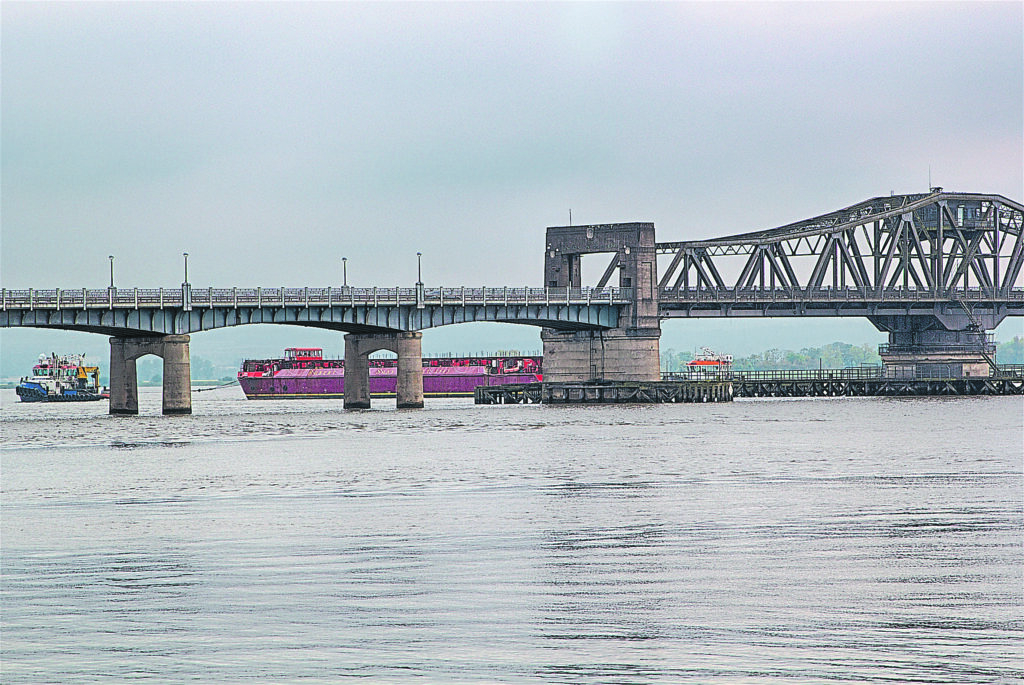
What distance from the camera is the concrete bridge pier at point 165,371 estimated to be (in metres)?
126

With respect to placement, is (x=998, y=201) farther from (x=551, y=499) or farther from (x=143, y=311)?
(x=551, y=499)

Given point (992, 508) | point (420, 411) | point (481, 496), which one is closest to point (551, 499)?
point (481, 496)

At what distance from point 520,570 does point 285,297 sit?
101351 mm

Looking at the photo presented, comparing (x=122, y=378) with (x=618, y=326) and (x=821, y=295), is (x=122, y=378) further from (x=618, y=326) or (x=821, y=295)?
(x=821, y=295)

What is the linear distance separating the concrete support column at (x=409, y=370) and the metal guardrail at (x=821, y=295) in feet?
110

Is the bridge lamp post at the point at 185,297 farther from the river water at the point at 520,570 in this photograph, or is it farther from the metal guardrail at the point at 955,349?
the metal guardrail at the point at 955,349

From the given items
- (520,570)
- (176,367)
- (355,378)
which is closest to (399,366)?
(355,378)

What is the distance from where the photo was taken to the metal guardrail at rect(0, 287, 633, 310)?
388ft

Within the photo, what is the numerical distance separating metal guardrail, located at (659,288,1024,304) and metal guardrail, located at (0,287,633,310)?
15471 millimetres

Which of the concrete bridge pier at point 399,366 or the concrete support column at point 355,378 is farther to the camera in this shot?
the concrete support column at point 355,378

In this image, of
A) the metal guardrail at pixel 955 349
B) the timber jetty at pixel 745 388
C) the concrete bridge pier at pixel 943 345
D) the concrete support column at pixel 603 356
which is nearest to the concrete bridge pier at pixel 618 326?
the concrete support column at pixel 603 356

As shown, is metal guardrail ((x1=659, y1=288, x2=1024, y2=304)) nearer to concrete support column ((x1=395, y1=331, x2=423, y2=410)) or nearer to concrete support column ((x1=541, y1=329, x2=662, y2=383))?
concrete support column ((x1=541, y1=329, x2=662, y2=383))

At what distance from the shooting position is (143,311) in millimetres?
124250

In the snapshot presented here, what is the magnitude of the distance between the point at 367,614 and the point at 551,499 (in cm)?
2089
